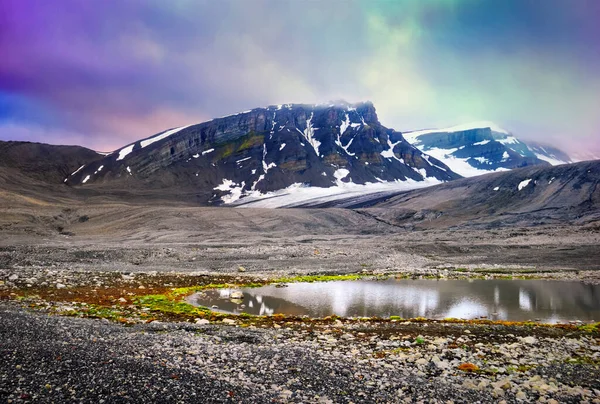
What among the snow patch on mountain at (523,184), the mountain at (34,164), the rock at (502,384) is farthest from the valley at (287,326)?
the mountain at (34,164)

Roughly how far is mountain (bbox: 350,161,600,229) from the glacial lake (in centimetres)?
6957

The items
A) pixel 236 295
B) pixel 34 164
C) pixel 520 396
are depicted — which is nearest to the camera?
pixel 520 396

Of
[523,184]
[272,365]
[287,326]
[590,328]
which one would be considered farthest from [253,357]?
[523,184]

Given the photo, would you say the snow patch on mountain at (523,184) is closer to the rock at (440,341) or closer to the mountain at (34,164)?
the rock at (440,341)

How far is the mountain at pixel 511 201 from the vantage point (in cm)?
10188

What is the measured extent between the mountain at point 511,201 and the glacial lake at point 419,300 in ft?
228

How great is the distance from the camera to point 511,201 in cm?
12056

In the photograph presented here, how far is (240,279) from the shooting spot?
116 ft

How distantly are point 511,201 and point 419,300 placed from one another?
10687 centimetres

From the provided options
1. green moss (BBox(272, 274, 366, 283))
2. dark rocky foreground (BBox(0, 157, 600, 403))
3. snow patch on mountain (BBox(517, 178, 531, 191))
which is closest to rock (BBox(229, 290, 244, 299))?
dark rocky foreground (BBox(0, 157, 600, 403))

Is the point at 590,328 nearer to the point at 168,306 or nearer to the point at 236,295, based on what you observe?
the point at 236,295

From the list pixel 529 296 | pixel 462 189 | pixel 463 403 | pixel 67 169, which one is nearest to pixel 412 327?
pixel 463 403

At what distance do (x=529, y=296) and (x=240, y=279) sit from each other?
904 inches

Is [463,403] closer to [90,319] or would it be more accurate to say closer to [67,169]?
[90,319]
